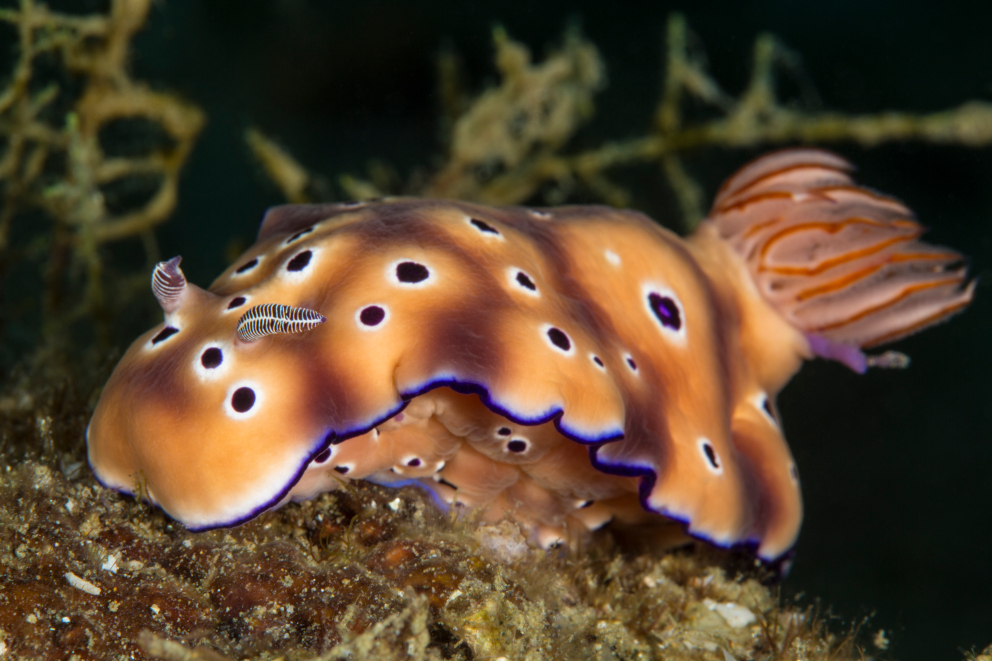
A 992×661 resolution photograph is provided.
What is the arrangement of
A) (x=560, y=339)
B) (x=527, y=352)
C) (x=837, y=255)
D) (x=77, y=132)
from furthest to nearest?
1. (x=77, y=132)
2. (x=837, y=255)
3. (x=560, y=339)
4. (x=527, y=352)

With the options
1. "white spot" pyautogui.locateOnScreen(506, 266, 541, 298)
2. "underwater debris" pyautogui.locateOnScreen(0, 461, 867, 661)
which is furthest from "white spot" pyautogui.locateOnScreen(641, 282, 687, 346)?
"underwater debris" pyautogui.locateOnScreen(0, 461, 867, 661)

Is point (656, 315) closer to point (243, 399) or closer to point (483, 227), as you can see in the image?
point (483, 227)

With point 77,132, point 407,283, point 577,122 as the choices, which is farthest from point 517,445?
point 577,122

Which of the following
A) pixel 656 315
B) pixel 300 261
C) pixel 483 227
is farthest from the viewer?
pixel 656 315

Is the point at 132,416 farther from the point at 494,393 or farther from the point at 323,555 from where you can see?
the point at 494,393

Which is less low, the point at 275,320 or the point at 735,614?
the point at 275,320

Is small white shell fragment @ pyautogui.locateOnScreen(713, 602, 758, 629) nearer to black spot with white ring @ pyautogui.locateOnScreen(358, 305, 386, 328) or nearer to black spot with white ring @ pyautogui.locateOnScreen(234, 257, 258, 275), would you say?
black spot with white ring @ pyautogui.locateOnScreen(358, 305, 386, 328)
